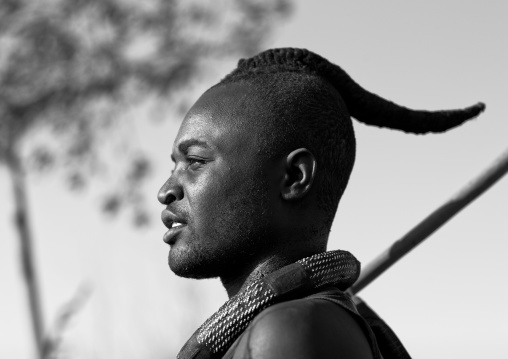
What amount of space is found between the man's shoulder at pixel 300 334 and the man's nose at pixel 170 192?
754mm

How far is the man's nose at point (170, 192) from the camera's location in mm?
4145

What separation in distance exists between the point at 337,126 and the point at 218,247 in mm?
730

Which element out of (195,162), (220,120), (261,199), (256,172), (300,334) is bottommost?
(300,334)

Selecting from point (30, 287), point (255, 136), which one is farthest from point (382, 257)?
point (30, 287)

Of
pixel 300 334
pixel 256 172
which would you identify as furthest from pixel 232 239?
pixel 300 334

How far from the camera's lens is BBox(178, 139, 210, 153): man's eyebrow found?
164 inches

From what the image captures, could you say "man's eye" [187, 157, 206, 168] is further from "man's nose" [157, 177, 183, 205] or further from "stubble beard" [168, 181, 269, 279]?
"stubble beard" [168, 181, 269, 279]

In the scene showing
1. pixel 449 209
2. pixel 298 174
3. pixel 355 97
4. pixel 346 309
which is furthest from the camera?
pixel 449 209

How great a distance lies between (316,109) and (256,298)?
0.87 m

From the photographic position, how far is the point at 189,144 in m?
4.20

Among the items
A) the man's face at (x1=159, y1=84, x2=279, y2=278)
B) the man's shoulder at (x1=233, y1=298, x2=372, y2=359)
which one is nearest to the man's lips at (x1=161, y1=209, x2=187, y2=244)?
the man's face at (x1=159, y1=84, x2=279, y2=278)

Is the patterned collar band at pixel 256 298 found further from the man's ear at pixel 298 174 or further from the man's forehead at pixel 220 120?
the man's forehead at pixel 220 120

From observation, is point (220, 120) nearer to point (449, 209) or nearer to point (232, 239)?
point (232, 239)

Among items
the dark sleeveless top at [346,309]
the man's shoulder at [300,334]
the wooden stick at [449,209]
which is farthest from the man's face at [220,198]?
the wooden stick at [449,209]
